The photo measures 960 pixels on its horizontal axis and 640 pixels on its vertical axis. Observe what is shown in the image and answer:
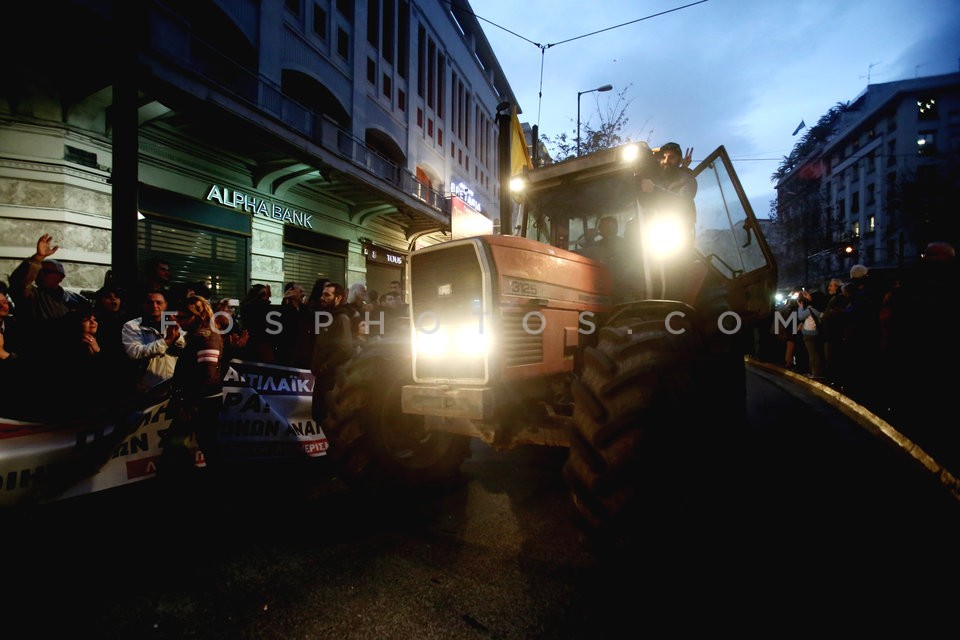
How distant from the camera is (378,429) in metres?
3.12

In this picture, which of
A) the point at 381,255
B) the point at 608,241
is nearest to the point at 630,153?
the point at 608,241

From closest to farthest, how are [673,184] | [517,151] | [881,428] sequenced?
[673,184] < [881,428] < [517,151]

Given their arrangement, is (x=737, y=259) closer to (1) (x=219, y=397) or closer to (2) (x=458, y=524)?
Answer: (2) (x=458, y=524)

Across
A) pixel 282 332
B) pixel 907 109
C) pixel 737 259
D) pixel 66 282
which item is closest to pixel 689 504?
pixel 737 259

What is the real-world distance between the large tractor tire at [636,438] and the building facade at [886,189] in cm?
4370

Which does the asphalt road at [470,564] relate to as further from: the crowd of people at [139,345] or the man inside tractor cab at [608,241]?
the man inside tractor cab at [608,241]

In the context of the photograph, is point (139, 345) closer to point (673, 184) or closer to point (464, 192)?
point (673, 184)

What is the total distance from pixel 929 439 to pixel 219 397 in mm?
6314

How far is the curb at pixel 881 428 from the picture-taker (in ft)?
10.6

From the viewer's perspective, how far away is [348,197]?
1480cm

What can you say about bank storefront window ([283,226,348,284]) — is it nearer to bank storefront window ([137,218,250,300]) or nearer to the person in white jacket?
bank storefront window ([137,218,250,300])

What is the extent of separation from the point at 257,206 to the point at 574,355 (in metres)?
11.1

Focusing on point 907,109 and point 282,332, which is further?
point 907,109

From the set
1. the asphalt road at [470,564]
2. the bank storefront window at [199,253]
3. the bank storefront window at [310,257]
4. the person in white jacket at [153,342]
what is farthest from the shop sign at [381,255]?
the asphalt road at [470,564]
